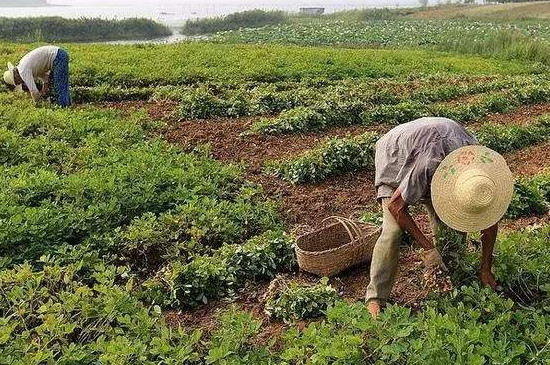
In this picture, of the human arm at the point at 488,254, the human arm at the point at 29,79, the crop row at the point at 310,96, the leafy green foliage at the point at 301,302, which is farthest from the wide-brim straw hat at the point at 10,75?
the human arm at the point at 488,254

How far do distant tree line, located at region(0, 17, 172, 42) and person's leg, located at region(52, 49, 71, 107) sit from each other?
24306 mm

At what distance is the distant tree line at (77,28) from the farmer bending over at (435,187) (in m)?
31.9

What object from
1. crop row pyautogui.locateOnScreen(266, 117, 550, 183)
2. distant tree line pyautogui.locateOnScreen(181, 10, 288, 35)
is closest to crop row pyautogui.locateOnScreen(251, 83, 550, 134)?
crop row pyautogui.locateOnScreen(266, 117, 550, 183)

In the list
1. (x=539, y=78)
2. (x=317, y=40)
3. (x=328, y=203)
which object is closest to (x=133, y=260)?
(x=328, y=203)

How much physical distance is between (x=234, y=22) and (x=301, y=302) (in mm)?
44572

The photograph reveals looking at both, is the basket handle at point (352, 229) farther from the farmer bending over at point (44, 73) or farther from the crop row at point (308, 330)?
the farmer bending over at point (44, 73)

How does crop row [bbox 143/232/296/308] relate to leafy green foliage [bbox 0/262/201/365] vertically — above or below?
below

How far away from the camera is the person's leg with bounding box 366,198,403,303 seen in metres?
3.90

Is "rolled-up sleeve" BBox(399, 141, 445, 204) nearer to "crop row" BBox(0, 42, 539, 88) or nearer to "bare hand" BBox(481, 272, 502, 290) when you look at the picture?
"bare hand" BBox(481, 272, 502, 290)

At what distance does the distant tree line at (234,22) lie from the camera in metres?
43.8

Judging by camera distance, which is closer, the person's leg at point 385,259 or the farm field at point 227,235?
the farm field at point 227,235

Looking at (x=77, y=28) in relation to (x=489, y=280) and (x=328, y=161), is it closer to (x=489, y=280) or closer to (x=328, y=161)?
(x=328, y=161)

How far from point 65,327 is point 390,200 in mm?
2154

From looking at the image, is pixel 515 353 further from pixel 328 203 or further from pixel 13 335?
pixel 328 203
